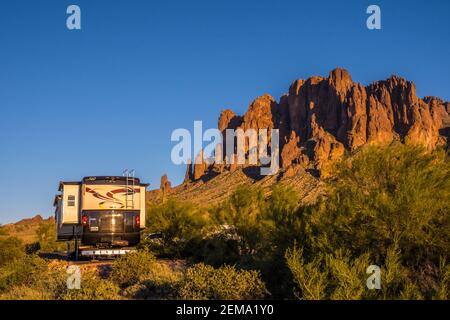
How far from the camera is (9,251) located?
1172 inches

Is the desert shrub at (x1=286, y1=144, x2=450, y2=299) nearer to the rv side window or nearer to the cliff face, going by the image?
the rv side window

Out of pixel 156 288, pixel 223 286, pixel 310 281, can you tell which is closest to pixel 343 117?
pixel 156 288

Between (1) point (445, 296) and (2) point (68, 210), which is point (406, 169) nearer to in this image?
(1) point (445, 296)

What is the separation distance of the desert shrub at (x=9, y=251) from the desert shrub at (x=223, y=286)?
65.5 feet

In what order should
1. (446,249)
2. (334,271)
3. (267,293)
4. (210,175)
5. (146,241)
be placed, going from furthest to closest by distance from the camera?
(210,175) < (146,241) < (267,293) < (446,249) < (334,271)

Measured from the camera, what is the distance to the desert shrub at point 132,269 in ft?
47.9

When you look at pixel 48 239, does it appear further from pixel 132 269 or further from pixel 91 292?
pixel 91 292

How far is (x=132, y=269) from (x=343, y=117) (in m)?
119

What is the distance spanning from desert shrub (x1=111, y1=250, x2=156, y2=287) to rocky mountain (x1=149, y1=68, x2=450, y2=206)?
291 feet

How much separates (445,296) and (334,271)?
1.78 metres

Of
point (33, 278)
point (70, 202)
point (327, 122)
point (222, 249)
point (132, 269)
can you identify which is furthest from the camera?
point (327, 122)

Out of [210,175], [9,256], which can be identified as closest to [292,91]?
[210,175]

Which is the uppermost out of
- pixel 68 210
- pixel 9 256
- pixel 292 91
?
pixel 292 91
